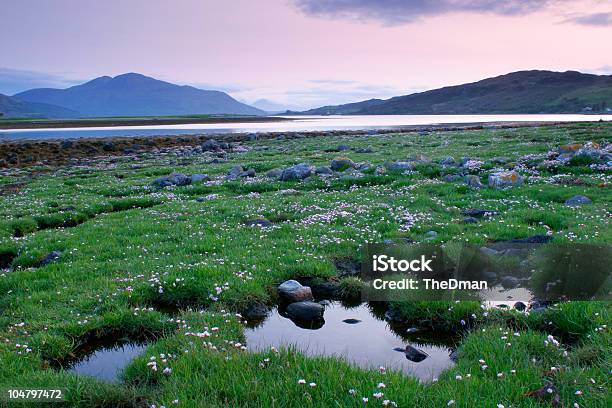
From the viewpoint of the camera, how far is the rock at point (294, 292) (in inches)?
426

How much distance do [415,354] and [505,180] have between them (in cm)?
1628

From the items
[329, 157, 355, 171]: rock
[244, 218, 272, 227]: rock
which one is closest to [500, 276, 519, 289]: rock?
[244, 218, 272, 227]: rock

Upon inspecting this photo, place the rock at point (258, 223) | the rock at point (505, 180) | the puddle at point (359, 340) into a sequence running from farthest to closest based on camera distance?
the rock at point (505, 180), the rock at point (258, 223), the puddle at point (359, 340)

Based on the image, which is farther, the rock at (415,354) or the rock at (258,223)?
the rock at (258,223)

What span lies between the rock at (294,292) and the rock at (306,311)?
41 cm

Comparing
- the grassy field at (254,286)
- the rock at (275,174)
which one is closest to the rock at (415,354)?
the grassy field at (254,286)

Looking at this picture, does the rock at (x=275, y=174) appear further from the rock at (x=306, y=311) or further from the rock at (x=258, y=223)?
the rock at (x=306, y=311)

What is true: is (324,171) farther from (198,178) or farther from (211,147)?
(211,147)

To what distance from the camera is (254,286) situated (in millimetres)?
10820

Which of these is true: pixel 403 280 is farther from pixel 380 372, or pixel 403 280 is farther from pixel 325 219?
pixel 325 219

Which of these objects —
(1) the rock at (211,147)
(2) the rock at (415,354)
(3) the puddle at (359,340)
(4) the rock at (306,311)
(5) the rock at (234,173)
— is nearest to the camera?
(3) the puddle at (359,340)

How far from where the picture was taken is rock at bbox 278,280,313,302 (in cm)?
1081

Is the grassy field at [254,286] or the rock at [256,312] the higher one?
the grassy field at [254,286]

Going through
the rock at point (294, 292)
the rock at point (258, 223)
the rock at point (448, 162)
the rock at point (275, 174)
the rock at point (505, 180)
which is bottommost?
the rock at point (294, 292)
